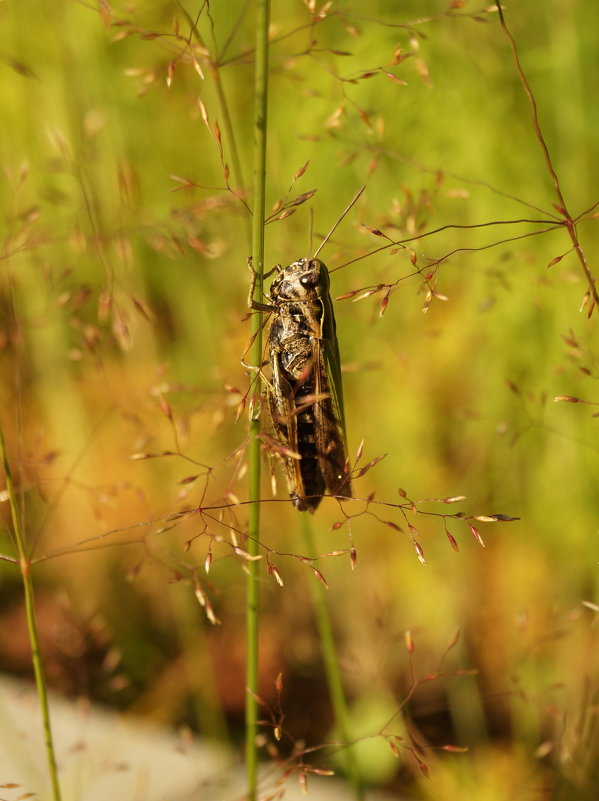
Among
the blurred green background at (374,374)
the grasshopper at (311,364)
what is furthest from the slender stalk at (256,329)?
the blurred green background at (374,374)

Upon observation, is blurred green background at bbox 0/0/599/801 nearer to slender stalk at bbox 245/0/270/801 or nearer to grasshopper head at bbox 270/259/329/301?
Result: grasshopper head at bbox 270/259/329/301

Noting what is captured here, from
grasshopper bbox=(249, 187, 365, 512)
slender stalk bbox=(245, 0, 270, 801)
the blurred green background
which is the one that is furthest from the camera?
the blurred green background

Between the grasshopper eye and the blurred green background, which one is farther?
the blurred green background

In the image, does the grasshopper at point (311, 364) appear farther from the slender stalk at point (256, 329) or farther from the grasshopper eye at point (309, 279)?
the slender stalk at point (256, 329)

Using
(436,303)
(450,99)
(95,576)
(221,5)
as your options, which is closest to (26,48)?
(221,5)

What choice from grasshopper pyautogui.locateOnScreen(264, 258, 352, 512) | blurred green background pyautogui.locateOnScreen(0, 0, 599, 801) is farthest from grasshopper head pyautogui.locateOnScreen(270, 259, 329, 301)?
blurred green background pyautogui.locateOnScreen(0, 0, 599, 801)
